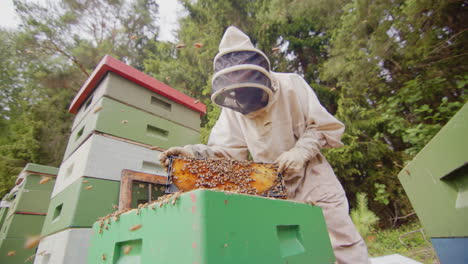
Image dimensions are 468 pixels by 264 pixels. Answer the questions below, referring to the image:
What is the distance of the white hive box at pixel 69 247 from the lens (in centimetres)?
180

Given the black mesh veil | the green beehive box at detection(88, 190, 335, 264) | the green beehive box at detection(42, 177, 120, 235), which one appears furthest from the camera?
the green beehive box at detection(42, 177, 120, 235)

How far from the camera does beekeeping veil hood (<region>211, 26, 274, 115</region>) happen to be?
160cm

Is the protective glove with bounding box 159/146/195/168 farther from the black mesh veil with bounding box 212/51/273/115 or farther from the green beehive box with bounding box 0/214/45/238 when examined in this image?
the green beehive box with bounding box 0/214/45/238

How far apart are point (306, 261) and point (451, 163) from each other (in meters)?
0.70

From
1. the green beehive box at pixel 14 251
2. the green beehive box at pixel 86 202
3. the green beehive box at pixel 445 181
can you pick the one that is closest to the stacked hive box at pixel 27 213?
the green beehive box at pixel 14 251

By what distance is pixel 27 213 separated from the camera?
3.54m

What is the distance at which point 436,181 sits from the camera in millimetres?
1058

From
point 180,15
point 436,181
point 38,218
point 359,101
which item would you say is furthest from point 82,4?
point 436,181

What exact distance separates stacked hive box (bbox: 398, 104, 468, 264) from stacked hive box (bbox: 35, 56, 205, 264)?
2143mm

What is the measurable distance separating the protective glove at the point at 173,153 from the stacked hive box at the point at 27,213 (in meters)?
3.30

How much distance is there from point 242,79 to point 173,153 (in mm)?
675

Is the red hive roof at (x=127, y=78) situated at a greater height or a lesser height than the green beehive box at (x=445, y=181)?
greater

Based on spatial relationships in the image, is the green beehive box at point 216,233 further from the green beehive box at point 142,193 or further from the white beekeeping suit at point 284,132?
the green beehive box at point 142,193

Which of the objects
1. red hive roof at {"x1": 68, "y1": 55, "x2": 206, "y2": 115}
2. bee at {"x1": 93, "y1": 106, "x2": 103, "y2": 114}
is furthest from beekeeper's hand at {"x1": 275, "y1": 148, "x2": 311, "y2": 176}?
red hive roof at {"x1": 68, "y1": 55, "x2": 206, "y2": 115}
